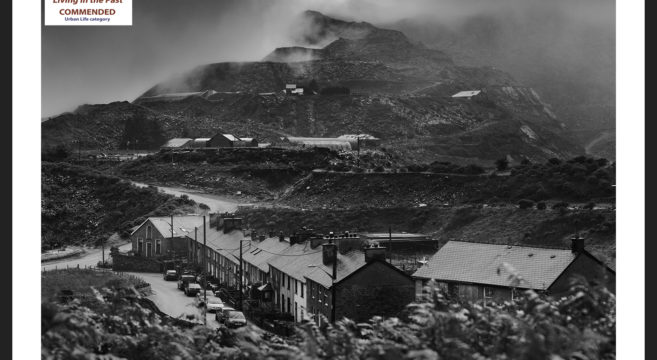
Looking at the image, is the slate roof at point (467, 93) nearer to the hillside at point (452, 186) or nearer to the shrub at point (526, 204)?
the hillside at point (452, 186)

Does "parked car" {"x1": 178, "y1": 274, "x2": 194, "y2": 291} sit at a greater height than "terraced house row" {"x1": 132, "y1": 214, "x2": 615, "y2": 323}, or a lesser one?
lesser

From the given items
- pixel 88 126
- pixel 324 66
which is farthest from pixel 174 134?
pixel 324 66

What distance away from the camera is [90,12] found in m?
15.7

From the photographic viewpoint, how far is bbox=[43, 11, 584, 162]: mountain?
133 m

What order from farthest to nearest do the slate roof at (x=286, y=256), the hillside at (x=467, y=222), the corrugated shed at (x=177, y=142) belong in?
the corrugated shed at (x=177, y=142) < the hillside at (x=467, y=222) < the slate roof at (x=286, y=256)

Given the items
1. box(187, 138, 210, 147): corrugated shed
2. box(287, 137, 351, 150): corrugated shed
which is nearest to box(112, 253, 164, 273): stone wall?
box(287, 137, 351, 150): corrugated shed

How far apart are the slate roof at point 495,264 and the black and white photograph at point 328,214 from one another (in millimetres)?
98

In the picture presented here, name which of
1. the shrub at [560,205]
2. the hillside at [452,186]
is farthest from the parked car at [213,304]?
the hillside at [452,186]

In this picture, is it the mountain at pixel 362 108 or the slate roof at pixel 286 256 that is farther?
the mountain at pixel 362 108

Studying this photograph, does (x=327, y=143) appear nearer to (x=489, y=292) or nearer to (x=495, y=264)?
(x=495, y=264)

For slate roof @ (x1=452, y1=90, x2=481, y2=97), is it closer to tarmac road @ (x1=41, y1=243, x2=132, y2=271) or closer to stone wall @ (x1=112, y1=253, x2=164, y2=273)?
tarmac road @ (x1=41, y1=243, x2=132, y2=271)

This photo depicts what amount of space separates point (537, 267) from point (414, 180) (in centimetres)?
4996

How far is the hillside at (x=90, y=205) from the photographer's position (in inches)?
2872

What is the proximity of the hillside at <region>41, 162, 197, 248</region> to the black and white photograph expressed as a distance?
31 centimetres
